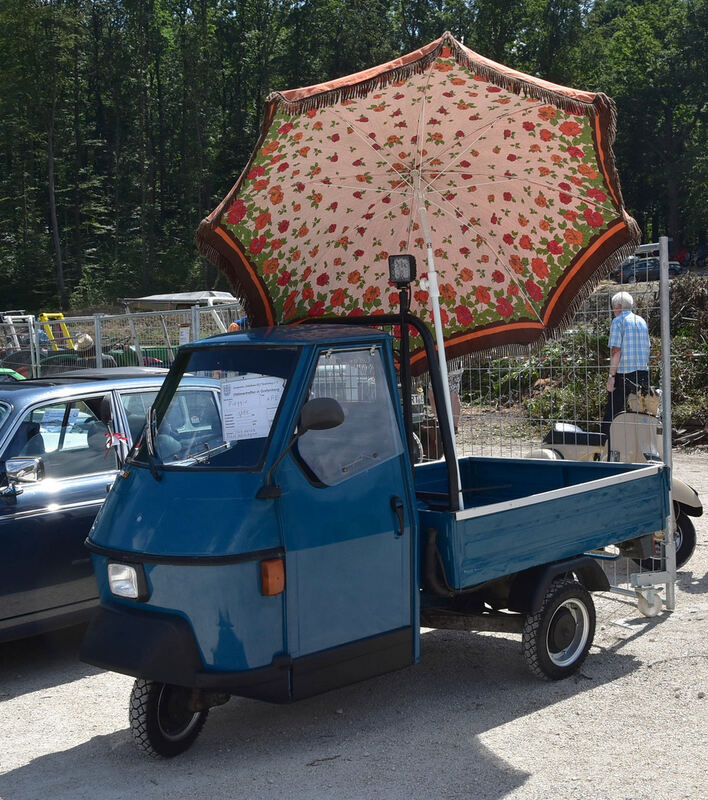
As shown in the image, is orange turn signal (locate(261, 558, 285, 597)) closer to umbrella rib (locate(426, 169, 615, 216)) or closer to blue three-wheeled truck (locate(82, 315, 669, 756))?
blue three-wheeled truck (locate(82, 315, 669, 756))

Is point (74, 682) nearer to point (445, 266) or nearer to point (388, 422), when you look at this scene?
point (388, 422)

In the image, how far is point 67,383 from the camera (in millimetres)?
6578

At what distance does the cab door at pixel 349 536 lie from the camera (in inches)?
165

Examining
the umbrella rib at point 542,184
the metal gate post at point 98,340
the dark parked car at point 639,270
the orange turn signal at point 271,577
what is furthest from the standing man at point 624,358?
the metal gate post at point 98,340

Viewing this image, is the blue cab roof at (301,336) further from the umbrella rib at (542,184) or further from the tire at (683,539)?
the tire at (683,539)

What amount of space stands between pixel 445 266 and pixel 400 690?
8.88 ft

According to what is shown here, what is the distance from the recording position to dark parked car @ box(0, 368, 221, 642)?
559 centimetres

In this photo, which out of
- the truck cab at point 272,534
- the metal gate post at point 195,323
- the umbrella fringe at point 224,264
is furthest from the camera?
the metal gate post at point 195,323

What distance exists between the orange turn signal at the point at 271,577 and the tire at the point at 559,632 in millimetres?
Answer: 1691

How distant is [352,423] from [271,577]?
85 cm

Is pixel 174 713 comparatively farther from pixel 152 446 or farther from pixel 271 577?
pixel 152 446

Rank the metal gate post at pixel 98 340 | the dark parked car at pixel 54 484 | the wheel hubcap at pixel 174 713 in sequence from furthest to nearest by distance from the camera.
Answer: the metal gate post at pixel 98 340 → the dark parked car at pixel 54 484 → the wheel hubcap at pixel 174 713

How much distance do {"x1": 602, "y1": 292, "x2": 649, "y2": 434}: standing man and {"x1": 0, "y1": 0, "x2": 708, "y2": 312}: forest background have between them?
54064mm

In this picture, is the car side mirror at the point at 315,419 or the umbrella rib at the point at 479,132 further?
the umbrella rib at the point at 479,132
